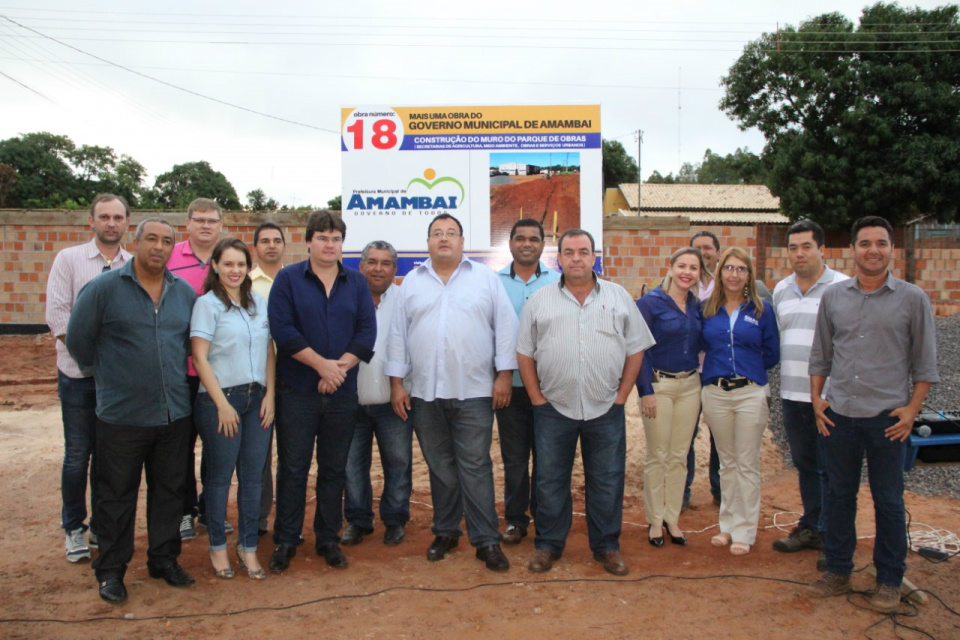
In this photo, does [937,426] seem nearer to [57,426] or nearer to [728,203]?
[57,426]

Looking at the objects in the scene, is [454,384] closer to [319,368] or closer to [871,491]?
[319,368]

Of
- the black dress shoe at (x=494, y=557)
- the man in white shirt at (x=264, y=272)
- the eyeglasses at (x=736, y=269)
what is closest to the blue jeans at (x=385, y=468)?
the man in white shirt at (x=264, y=272)

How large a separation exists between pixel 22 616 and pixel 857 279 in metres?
Answer: 4.74

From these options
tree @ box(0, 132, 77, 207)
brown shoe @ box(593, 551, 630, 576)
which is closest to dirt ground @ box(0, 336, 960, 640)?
brown shoe @ box(593, 551, 630, 576)

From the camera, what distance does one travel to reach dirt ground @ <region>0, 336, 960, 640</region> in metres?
3.59

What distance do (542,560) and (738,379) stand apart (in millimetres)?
1686

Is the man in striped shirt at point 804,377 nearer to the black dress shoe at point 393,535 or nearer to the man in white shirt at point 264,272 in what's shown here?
the black dress shoe at point 393,535

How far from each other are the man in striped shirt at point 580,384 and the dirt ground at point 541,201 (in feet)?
9.48

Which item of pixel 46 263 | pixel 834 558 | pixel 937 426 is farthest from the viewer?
pixel 46 263

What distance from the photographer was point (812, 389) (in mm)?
4148

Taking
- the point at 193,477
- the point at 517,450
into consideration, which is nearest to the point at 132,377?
the point at 193,477

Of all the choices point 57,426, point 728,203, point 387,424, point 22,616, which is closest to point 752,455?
point 387,424

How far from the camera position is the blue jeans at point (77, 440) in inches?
171

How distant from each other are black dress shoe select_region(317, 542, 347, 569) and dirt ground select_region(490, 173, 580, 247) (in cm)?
387
